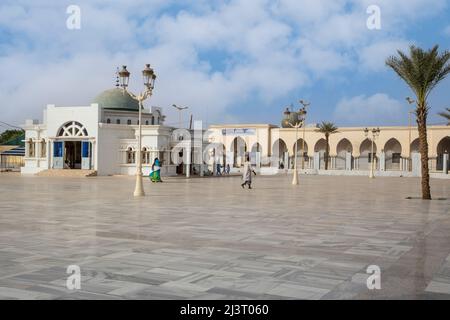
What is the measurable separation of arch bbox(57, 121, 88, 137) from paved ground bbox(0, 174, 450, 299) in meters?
25.8

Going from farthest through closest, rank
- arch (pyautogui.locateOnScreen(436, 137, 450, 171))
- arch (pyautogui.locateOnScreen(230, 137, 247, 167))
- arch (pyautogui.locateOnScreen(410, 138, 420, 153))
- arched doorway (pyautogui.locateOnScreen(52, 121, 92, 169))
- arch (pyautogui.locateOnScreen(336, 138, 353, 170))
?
arch (pyautogui.locateOnScreen(230, 137, 247, 167))
arch (pyautogui.locateOnScreen(336, 138, 353, 170))
arch (pyautogui.locateOnScreen(410, 138, 420, 153))
arch (pyautogui.locateOnScreen(436, 137, 450, 171))
arched doorway (pyautogui.locateOnScreen(52, 121, 92, 169))

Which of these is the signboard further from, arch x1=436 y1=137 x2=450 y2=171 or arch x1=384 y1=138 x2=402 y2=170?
arch x1=436 y1=137 x2=450 y2=171

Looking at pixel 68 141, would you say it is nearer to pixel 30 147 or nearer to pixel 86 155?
pixel 86 155

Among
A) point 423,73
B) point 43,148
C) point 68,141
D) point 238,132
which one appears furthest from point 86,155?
point 238,132

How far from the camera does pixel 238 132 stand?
223ft

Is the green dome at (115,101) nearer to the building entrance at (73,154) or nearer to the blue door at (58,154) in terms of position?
the building entrance at (73,154)

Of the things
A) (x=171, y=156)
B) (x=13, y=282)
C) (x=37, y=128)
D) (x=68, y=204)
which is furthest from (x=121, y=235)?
(x=37, y=128)

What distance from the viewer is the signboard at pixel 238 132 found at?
220 feet

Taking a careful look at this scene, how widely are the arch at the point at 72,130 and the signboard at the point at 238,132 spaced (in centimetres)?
3197

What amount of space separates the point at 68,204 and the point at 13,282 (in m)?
9.44

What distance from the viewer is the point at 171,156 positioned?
3934 cm

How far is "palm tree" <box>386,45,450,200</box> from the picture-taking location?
723 inches

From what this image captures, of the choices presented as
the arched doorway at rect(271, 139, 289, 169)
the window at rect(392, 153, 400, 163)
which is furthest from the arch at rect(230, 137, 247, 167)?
the window at rect(392, 153, 400, 163)

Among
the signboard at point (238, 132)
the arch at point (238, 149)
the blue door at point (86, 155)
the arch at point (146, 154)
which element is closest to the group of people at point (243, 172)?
the arch at point (146, 154)
